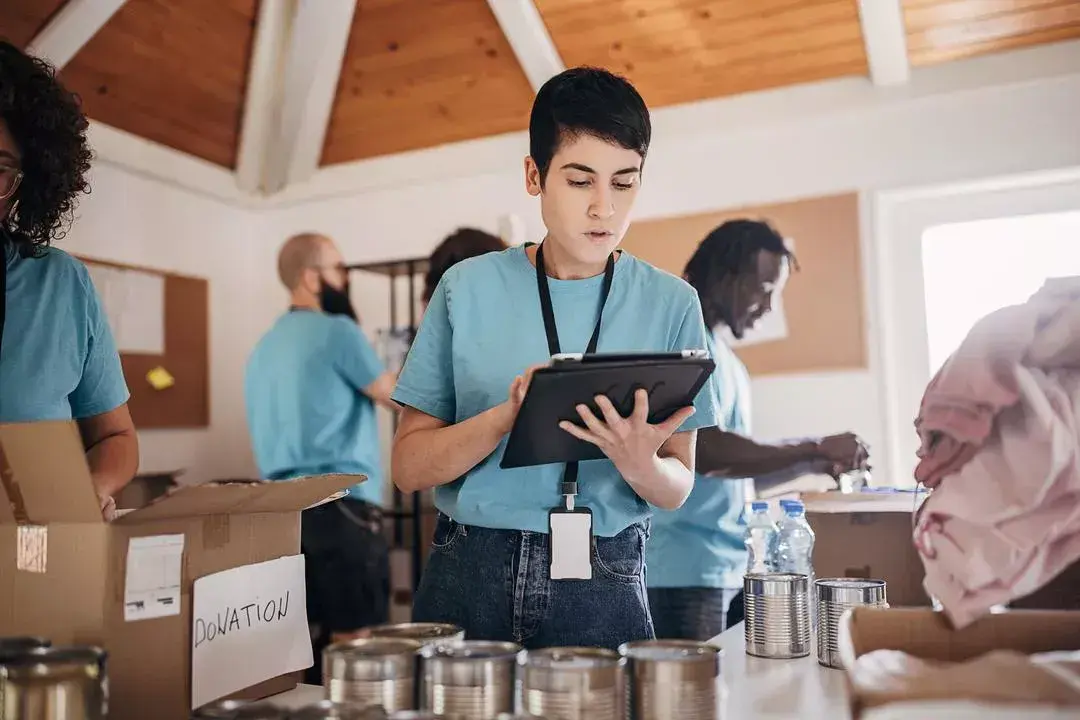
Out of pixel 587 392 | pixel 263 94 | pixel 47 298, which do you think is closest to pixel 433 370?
pixel 587 392

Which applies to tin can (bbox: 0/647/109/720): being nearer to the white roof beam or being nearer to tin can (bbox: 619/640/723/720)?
tin can (bbox: 619/640/723/720)

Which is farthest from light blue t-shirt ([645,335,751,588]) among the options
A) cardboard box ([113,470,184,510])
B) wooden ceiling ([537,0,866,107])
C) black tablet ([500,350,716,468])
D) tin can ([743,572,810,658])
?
cardboard box ([113,470,184,510])

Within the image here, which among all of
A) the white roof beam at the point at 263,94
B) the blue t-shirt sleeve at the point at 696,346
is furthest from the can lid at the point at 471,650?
the white roof beam at the point at 263,94

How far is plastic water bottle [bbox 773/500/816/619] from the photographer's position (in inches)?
60.4

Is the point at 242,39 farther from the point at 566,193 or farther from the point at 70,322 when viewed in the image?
the point at 566,193

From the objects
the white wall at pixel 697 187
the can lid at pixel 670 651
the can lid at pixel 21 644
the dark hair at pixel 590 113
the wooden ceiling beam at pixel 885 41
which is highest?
the wooden ceiling beam at pixel 885 41

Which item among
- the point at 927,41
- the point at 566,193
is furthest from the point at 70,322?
the point at 927,41

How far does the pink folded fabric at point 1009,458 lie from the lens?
87 centimetres

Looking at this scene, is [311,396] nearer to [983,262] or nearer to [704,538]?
[704,538]

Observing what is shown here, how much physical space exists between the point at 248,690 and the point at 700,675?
55 centimetres

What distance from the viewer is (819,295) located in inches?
123

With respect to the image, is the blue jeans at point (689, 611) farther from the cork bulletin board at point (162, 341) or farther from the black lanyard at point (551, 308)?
the cork bulletin board at point (162, 341)

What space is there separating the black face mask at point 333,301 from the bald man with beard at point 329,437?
11 centimetres

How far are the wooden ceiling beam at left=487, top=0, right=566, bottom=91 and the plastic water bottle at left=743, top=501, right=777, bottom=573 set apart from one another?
187 centimetres
